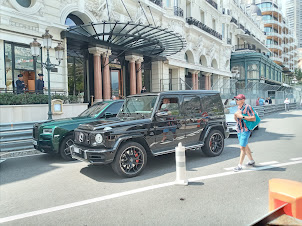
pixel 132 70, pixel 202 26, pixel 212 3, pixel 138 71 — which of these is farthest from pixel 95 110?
pixel 212 3

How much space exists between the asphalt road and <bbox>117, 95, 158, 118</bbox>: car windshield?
1.38m

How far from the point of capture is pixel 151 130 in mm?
5543

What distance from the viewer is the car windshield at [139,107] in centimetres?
589

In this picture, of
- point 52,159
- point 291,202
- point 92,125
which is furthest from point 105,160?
point 291,202

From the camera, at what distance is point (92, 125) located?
5.33 m

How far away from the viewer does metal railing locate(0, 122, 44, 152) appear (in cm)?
763

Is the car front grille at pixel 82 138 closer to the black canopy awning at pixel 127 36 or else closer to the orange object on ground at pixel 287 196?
the orange object on ground at pixel 287 196

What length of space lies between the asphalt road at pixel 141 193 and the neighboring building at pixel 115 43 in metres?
8.37

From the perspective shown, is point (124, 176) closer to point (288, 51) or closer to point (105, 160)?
point (105, 160)

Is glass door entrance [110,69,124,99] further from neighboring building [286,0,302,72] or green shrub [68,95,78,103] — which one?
neighboring building [286,0,302,72]

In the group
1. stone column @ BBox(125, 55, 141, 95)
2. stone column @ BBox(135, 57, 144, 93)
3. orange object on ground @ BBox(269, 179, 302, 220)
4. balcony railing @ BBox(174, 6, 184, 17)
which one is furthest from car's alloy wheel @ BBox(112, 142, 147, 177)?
balcony railing @ BBox(174, 6, 184, 17)

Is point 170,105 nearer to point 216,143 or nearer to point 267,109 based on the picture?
point 216,143

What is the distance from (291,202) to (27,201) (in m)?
4.01

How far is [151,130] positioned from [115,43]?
13.3 metres
